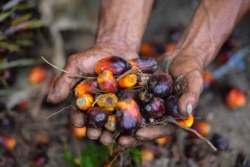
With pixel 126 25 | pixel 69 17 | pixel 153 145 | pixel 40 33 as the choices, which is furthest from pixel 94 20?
pixel 153 145

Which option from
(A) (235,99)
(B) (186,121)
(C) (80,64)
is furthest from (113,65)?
(A) (235,99)

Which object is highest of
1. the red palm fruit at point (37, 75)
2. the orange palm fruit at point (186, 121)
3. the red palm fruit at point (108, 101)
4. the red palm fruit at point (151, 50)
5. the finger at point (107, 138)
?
the red palm fruit at point (108, 101)

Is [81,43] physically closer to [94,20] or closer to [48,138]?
[94,20]

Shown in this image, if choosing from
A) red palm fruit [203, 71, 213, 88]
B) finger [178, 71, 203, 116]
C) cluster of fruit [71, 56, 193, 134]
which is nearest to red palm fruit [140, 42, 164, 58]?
red palm fruit [203, 71, 213, 88]

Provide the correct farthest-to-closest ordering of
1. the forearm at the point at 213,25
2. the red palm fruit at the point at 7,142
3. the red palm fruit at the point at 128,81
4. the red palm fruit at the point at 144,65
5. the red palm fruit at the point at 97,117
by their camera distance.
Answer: the red palm fruit at the point at 7,142 → the forearm at the point at 213,25 → the red palm fruit at the point at 144,65 → the red palm fruit at the point at 128,81 → the red palm fruit at the point at 97,117

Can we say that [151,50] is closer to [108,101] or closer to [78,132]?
[78,132]

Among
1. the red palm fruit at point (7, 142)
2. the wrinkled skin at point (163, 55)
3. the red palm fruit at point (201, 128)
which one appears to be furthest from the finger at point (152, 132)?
the red palm fruit at point (7, 142)

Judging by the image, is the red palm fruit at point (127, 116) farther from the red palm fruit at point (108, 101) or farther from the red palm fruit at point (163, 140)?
the red palm fruit at point (163, 140)
